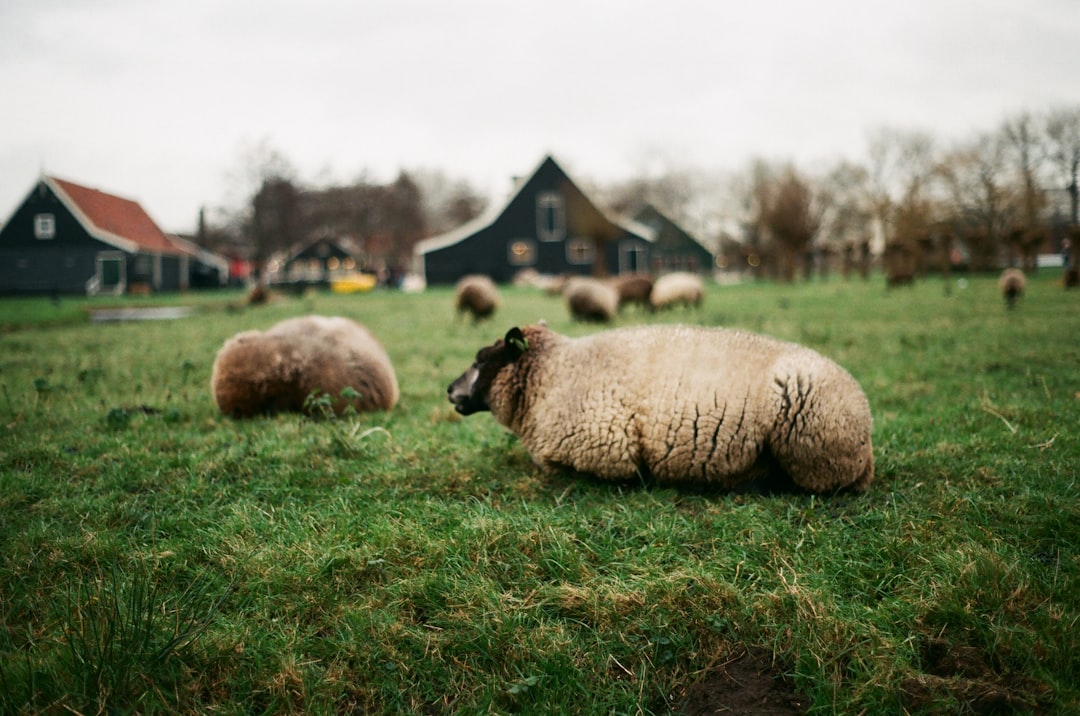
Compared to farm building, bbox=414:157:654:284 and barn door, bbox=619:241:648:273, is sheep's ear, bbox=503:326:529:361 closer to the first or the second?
farm building, bbox=414:157:654:284

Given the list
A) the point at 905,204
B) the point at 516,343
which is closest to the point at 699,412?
the point at 516,343

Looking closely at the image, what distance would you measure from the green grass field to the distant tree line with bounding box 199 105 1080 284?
9.99 meters

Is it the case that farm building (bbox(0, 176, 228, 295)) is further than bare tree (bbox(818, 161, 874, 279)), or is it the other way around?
bare tree (bbox(818, 161, 874, 279))

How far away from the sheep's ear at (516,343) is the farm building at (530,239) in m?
43.7

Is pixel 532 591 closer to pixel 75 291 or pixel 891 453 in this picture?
pixel 891 453

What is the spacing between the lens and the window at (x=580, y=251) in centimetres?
4900

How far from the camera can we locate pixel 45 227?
1721 inches

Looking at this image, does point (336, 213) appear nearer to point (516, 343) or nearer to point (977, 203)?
point (977, 203)

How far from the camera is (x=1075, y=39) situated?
6.93m

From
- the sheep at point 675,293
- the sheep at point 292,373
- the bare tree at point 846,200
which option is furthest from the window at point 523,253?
the sheep at point 292,373

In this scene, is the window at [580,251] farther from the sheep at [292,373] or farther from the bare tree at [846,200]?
the sheep at [292,373]

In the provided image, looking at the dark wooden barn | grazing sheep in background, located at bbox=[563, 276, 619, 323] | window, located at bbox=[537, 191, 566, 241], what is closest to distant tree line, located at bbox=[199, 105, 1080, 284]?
the dark wooden barn

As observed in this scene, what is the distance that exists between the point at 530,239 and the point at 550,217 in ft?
7.05

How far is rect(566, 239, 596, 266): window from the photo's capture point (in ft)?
161
